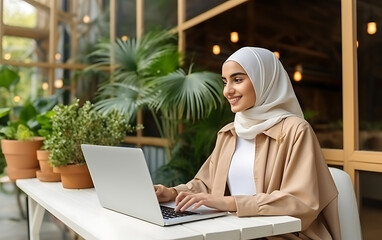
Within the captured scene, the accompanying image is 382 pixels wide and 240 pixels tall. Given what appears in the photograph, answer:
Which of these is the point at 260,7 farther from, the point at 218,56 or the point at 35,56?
the point at 35,56

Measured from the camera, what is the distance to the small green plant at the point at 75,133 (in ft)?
5.53

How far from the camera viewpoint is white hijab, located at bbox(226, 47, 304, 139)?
1.40 m

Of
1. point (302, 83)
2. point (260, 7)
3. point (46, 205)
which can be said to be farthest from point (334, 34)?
point (46, 205)

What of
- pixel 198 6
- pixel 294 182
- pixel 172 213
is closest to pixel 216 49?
pixel 198 6

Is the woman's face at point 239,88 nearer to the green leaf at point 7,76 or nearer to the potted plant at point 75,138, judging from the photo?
the potted plant at point 75,138

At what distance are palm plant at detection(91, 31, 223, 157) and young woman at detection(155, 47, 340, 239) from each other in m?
0.89

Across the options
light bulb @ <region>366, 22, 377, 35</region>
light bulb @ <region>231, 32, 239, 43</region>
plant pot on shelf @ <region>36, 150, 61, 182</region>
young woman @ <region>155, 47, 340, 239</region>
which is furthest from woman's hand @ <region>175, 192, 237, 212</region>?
light bulb @ <region>231, 32, 239, 43</region>

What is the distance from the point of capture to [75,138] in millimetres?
1698

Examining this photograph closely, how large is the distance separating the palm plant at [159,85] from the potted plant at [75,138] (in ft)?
2.35

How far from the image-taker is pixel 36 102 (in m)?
2.74

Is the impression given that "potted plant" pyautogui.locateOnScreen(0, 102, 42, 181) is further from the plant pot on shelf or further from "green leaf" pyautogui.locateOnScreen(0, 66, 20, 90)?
"green leaf" pyautogui.locateOnScreen(0, 66, 20, 90)

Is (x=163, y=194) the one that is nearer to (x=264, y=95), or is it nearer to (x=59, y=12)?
(x=264, y=95)

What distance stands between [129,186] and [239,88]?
542 mm

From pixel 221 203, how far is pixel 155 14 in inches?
102
